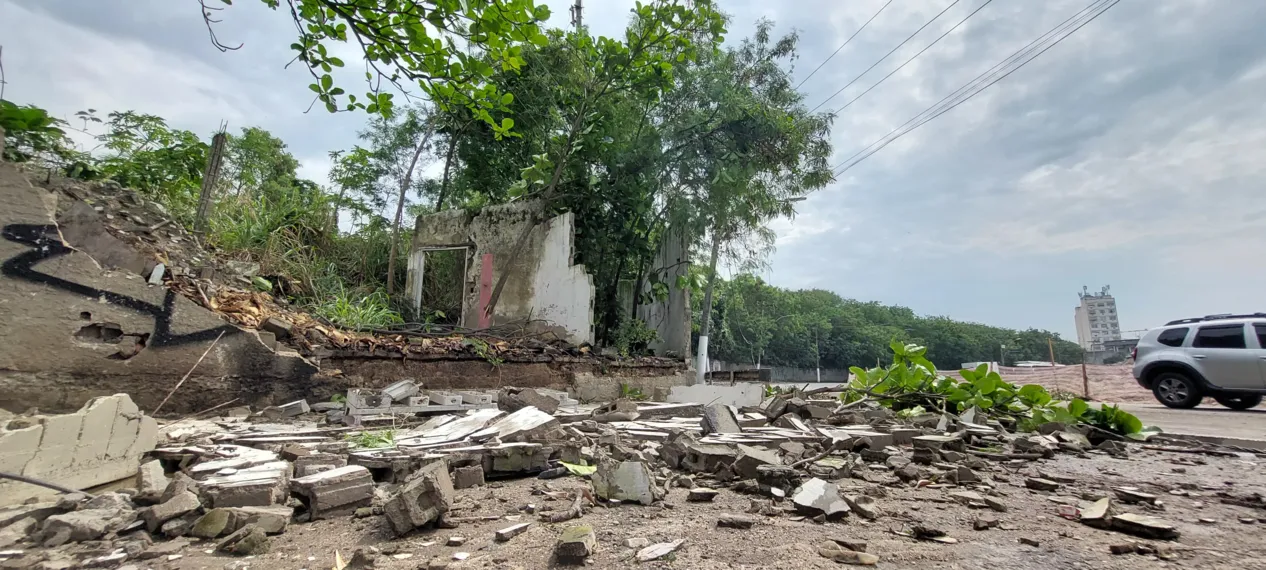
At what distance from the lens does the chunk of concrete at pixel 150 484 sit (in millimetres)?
2531

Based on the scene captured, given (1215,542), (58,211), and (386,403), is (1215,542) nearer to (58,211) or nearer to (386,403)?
(386,403)

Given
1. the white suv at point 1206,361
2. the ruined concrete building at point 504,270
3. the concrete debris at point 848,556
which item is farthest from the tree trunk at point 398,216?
the white suv at point 1206,361

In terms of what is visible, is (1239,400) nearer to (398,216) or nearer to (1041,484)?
(1041,484)

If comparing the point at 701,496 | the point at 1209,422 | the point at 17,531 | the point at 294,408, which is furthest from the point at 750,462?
the point at 1209,422

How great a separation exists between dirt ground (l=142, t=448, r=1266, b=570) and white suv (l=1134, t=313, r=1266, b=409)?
8.25 metres

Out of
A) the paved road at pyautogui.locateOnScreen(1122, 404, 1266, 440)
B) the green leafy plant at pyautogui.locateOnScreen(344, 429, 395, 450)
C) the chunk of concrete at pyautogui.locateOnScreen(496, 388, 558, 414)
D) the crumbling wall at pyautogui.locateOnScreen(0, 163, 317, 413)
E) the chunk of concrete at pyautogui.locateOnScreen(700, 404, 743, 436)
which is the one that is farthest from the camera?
the paved road at pyautogui.locateOnScreen(1122, 404, 1266, 440)

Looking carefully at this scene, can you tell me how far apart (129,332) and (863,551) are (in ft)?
18.3

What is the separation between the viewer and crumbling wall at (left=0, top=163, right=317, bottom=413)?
3.95 m

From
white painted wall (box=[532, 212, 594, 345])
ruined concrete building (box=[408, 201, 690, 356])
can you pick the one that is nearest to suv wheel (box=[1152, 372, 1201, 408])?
ruined concrete building (box=[408, 201, 690, 356])

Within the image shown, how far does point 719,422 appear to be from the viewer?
4.21 meters

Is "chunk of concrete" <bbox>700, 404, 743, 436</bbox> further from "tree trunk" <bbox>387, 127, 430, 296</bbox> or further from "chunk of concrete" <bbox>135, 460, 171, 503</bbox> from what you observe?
"tree trunk" <bbox>387, 127, 430, 296</bbox>

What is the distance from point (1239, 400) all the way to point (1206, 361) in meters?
1.23

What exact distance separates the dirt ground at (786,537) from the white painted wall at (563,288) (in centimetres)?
571

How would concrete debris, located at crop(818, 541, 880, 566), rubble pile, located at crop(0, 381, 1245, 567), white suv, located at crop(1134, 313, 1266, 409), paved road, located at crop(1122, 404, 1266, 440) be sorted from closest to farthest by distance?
concrete debris, located at crop(818, 541, 880, 566) → rubble pile, located at crop(0, 381, 1245, 567) → paved road, located at crop(1122, 404, 1266, 440) → white suv, located at crop(1134, 313, 1266, 409)
